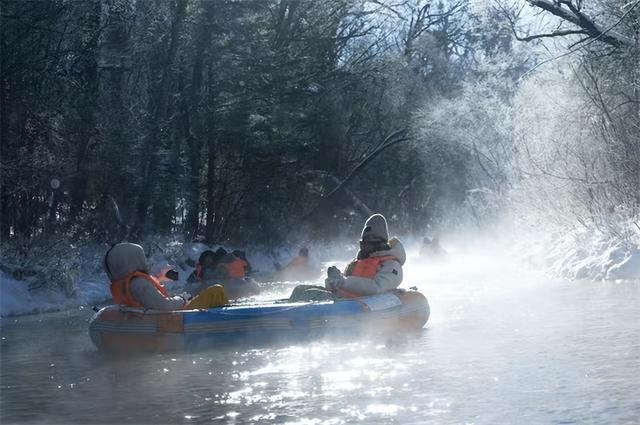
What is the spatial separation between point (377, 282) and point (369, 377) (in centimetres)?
398

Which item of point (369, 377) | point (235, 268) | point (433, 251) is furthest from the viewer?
point (433, 251)

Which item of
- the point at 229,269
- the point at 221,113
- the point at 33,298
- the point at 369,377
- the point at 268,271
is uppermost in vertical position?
the point at 221,113

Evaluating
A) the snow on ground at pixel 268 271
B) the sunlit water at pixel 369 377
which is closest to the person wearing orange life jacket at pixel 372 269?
the sunlit water at pixel 369 377

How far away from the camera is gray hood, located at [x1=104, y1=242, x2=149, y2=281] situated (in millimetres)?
11883

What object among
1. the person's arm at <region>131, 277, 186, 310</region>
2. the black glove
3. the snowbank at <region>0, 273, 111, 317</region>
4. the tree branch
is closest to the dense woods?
the tree branch

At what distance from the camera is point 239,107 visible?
95.9ft

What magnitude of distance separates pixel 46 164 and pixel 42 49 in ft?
8.76

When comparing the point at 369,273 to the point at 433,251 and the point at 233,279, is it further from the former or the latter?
the point at 433,251

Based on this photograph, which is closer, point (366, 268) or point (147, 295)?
point (147, 295)

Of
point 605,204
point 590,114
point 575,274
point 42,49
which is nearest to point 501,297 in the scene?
point 575,274

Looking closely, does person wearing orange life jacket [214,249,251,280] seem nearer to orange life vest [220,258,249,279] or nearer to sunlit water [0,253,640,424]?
orange life vest [220,258,249,279]

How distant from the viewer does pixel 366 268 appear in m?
13.5

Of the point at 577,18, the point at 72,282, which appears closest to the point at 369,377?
the point at 72,282

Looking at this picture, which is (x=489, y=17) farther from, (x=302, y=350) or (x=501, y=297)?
(x=302, y=350)
